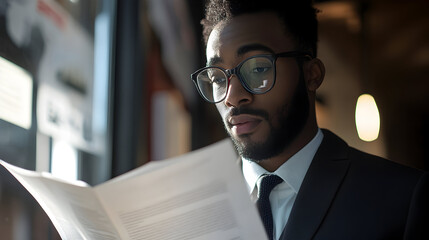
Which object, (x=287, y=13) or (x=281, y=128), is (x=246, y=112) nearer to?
(x=281, y=128)

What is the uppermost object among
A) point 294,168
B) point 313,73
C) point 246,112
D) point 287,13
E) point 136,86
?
point 136,86

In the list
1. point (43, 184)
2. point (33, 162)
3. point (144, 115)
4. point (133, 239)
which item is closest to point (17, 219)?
point (33, 162)

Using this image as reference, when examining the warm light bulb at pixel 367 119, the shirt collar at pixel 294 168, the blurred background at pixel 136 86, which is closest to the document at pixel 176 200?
the shirt collar at pixel 294 168

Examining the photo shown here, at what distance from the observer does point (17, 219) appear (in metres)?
1.24

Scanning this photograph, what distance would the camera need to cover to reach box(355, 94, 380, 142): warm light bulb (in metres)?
2.37

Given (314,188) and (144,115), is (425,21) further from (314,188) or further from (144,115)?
(314,188)

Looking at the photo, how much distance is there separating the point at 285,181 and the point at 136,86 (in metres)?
1.29

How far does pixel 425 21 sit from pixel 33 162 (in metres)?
2.01

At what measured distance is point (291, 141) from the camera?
115 cm

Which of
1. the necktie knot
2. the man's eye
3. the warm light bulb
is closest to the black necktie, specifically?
the necktie knot

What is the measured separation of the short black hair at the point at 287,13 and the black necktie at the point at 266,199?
33 cm

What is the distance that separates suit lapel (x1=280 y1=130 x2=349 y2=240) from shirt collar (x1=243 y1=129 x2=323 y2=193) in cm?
3

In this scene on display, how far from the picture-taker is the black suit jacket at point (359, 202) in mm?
958

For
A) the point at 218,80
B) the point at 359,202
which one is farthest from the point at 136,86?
the point at 359,202
